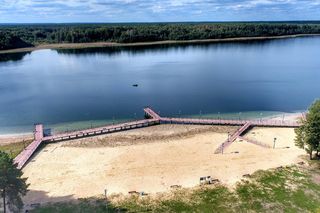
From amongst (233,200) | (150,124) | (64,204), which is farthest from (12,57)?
(233,200)

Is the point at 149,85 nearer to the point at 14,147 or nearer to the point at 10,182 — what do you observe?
the point at 14,147

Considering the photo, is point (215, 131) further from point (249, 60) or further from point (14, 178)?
point (249, 60)

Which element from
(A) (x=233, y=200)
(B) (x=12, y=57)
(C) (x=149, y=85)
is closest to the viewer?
(A) (x=233, y=200)

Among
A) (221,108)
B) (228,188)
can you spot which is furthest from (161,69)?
(228,188)

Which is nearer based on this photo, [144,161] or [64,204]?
[64,204]

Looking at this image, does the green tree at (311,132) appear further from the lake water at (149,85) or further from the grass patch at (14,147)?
the grass patch at (14,147)

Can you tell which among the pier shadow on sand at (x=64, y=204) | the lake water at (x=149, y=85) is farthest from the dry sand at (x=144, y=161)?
the lake water at (x=149, y=85)
